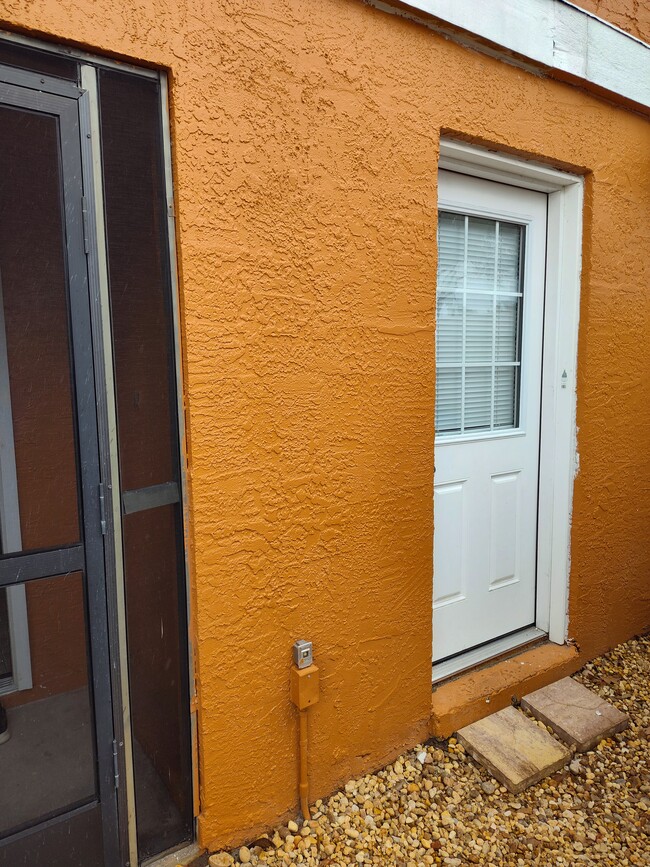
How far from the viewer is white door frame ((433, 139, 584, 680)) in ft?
9.53

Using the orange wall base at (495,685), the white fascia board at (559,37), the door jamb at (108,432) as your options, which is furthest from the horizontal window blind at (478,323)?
the door jamb at (108,432)

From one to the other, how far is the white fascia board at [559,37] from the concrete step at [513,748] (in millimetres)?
2949

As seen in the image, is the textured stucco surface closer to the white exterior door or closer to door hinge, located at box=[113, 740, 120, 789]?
the white exterior door

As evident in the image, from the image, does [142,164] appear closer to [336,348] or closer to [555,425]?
[336,348]

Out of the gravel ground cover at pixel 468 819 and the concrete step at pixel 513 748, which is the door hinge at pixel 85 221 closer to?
the gravel ground cover at pixel 468 819

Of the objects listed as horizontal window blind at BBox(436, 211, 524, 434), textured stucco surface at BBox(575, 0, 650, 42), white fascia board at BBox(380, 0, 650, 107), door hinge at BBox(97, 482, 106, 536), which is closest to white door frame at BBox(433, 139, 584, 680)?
horizontal window blind at BBox(436, 211, 524, 434)

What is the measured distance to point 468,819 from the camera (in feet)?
7.23

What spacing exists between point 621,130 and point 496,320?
46.6 inches

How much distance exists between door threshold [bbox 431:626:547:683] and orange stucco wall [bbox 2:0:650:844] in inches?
12.4

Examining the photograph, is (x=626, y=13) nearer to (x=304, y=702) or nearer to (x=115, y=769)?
(x=304, y=702)

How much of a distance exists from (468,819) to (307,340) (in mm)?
1932

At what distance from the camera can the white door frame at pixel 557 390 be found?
2.90 meters

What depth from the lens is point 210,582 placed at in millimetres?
1878

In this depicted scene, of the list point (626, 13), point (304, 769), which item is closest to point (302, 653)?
point (304, 769)
